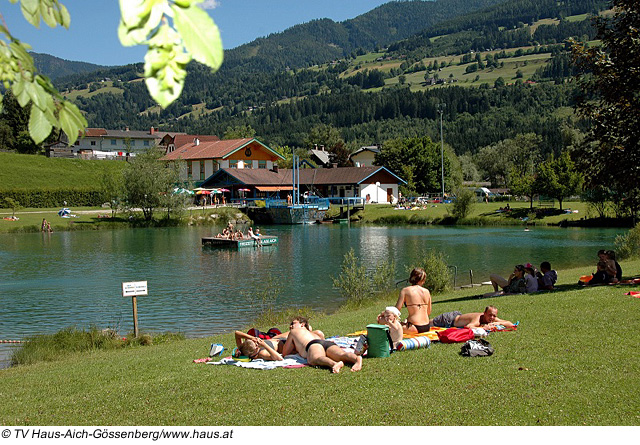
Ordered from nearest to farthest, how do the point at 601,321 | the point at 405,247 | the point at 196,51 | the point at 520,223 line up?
the point at 196,51, the point at 601,321, the point at 405,247, the point at 520,223

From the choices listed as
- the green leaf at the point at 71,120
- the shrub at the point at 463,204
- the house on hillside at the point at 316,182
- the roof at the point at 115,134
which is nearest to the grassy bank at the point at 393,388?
the green leaf at the point at 71,120

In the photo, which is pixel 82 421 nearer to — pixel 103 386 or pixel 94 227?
pixel 103 386

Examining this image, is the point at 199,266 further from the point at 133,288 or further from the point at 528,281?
the point at 528,281

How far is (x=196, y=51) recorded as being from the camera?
1.67 meters

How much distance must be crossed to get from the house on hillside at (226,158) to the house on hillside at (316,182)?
4.32 metres

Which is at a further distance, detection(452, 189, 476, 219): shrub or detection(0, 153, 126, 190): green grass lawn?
detection(0, 153, 126, 190): green grass lawn

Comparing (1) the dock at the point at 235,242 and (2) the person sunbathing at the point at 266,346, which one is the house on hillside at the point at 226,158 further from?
(2) the person sunbathing at the point at 266,346

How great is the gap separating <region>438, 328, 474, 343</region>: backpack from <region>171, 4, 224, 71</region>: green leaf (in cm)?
804

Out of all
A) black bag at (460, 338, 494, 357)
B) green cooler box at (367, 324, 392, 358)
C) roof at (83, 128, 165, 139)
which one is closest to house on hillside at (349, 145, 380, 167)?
roof at (83, 128, 165, 139)

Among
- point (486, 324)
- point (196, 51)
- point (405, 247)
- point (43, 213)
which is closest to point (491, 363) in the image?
point (486, 324)

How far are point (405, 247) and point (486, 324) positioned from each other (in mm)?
27366

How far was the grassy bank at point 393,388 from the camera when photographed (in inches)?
231

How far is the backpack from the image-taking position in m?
9.09

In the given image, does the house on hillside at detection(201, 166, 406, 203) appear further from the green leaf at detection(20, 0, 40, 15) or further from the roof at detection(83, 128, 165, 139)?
the green leaf at detection(20, 0, 40, 15)
